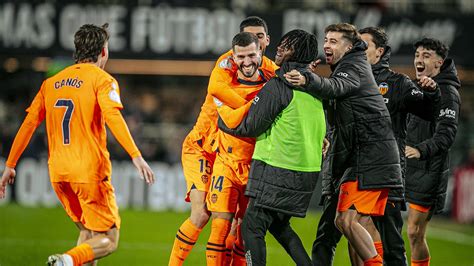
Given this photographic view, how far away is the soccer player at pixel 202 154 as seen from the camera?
7.62m

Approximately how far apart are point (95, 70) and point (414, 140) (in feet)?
11.0

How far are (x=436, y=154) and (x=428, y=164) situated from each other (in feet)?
0.99

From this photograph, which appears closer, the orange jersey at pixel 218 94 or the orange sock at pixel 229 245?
the orange jersey at pixel 218 94

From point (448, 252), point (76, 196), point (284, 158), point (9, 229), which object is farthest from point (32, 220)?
point (284, 158)

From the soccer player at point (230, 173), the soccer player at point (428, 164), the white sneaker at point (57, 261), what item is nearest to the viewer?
the white sneaker at point (57, 261)

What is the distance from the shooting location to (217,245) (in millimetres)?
7512

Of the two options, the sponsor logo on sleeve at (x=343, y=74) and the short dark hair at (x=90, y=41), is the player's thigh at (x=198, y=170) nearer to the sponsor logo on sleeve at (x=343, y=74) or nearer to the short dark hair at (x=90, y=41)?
the short dark hair at (x=90, y=41)

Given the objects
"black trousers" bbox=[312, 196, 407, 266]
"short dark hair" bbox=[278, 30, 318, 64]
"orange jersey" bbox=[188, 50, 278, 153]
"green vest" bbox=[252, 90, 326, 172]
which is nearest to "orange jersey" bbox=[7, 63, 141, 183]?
"orange jersey" bbox=[188, 50, 278, 153]

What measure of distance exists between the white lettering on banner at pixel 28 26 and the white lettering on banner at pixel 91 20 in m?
0.26

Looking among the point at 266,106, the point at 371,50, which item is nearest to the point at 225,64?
the point at 266,106

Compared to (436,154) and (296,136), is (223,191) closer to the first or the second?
(296,136)

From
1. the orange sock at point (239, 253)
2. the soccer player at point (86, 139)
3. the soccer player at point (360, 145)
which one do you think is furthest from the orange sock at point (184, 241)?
the soccer player at point (360, 145)

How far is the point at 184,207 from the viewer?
1833 cm

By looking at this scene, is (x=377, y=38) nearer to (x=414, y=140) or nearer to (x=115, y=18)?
(x=414, y=140)
